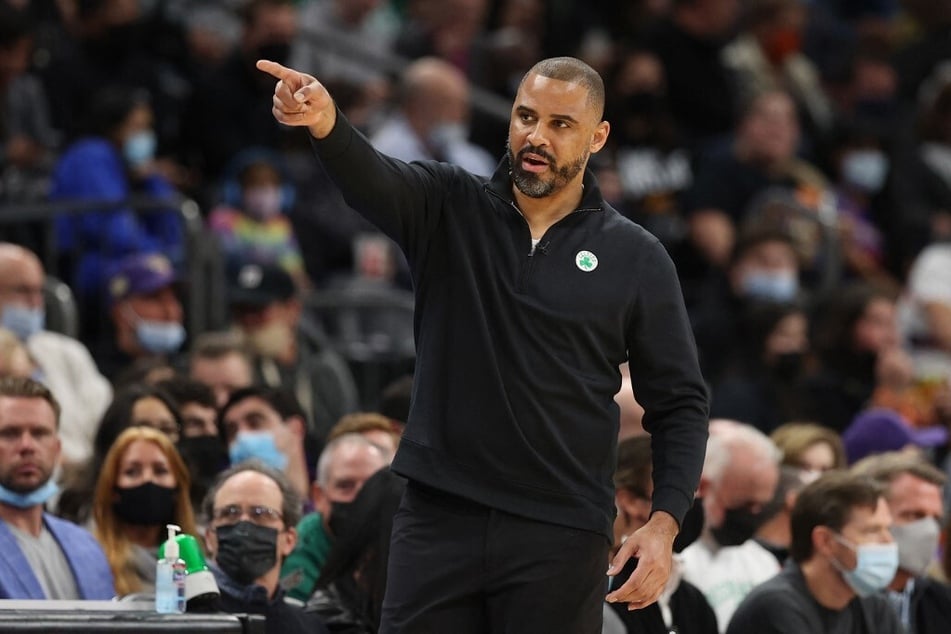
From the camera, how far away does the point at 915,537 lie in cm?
764

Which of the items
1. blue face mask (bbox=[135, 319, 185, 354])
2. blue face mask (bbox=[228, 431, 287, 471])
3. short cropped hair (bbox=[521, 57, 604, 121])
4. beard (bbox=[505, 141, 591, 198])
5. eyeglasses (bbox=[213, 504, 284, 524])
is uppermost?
short cropped hair (bbox=[521, 57, 604, 121])

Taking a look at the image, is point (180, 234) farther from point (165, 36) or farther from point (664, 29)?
point (664, 29)

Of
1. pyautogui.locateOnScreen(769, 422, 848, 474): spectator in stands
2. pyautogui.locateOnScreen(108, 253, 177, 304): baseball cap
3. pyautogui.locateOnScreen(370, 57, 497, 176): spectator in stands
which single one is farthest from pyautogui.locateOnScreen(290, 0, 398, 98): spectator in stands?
pyautogui.locateOnScreen(769, 422, 848, 474): spectator in stands

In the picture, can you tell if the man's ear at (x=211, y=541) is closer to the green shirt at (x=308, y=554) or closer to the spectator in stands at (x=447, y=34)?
the green shirt at (x=308, y=554)

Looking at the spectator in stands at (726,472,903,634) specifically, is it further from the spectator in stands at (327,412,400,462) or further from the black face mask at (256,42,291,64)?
the black face mask at (256,42,291,64)

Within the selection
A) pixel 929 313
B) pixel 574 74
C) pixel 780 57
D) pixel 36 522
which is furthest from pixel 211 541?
pixel 780 57

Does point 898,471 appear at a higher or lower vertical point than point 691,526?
lower

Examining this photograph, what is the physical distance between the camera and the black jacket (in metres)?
4.73

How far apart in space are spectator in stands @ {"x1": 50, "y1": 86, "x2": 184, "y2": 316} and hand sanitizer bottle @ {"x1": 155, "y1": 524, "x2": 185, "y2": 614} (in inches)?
195

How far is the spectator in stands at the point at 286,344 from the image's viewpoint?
10.0 metres

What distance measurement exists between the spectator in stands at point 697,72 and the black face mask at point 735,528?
6.78 metres

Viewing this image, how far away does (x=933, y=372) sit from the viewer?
1162 centimetres

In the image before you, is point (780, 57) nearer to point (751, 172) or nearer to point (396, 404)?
point (751, 172)

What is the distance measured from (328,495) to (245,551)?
2.96ft
